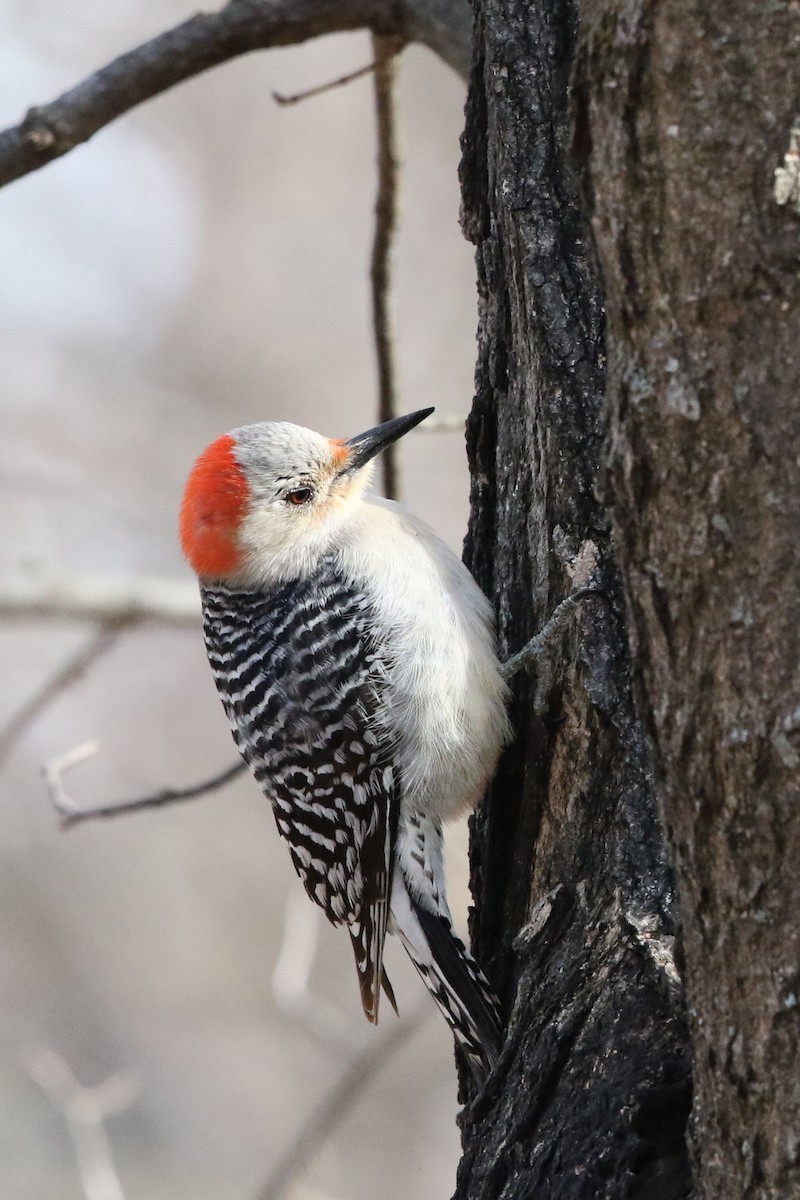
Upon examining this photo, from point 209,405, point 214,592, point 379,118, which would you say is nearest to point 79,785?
point 209,405

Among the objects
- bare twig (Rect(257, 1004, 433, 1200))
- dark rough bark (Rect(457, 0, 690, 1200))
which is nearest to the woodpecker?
dark rough bark (Rect(457, 0, 690, 1200))

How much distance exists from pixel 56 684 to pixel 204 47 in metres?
2.20

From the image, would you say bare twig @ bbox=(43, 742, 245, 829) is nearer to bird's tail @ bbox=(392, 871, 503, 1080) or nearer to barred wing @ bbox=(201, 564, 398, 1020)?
barred wing @ bbox=(201, 564, 398, 1020)

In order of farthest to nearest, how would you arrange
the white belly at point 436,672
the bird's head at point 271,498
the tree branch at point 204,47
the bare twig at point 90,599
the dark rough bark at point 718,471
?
the bare twig at point 90,599 → the bird's head at point 271,498 → the tree branch at point 204,47 → the white belly at point 436,672 → the dark rough bark at point 718,471

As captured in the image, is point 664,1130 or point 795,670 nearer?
point 795,670

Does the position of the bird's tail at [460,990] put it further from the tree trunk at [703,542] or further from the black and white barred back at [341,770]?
the tree trunk at [703,542]

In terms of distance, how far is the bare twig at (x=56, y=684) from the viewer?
457cm

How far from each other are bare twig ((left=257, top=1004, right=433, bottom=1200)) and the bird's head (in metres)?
1.88

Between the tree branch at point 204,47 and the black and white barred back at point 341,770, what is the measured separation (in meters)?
1.48

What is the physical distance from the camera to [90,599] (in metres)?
5.15

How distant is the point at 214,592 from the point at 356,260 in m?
6.95

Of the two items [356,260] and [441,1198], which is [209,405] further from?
[441,1198]

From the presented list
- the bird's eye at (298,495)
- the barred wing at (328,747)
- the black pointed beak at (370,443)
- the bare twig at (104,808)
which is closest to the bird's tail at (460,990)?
the barred wing at (328,747)

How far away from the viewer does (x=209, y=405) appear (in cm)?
986
